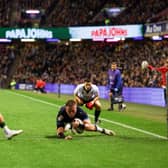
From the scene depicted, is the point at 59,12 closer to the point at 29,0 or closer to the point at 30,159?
the point at 29,0

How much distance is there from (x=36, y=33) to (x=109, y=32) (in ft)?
21.6

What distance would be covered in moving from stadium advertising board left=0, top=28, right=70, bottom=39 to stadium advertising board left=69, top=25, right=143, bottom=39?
2.67 feet

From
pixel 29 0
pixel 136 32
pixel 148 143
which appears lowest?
pixel 148 143

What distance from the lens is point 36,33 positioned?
1887 inches

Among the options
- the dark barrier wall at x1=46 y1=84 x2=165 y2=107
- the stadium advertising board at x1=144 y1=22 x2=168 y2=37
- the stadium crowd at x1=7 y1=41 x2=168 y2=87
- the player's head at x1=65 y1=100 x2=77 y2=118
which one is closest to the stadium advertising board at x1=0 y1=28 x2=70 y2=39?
the stadium crowd at x1=7 y1=41 x2=168 y2=87

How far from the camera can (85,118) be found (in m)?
12.4

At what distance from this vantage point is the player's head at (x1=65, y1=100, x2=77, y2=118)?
38.7ft

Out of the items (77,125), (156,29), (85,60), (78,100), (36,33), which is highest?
(36,33)

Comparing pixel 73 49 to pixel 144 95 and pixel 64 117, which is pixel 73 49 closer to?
pixel 144 95

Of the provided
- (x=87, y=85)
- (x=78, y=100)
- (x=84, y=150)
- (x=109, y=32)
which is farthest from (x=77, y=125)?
(x=109, y=32)

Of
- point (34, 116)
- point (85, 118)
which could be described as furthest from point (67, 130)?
point (34, 116)

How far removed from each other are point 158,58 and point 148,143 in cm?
2891

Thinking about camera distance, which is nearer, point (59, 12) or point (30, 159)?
point (30, 159)

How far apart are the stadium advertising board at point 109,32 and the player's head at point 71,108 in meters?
32.9
